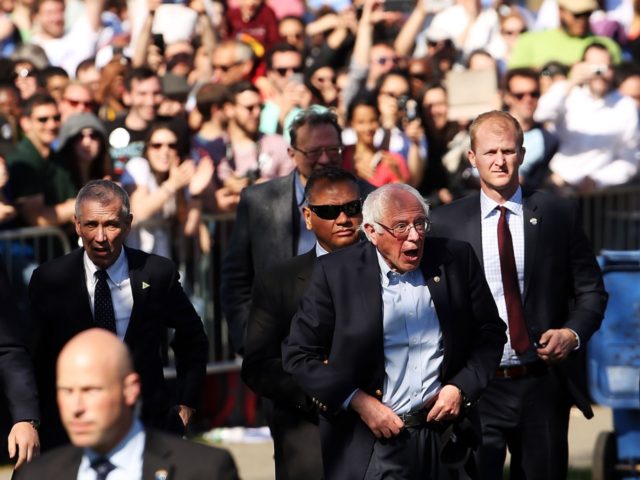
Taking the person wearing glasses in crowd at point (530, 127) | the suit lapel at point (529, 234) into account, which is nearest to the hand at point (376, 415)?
the suit lapel at point (529, 234)

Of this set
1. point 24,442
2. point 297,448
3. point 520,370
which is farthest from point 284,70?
point 24,442

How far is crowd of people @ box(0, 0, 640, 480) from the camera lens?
22.4 ft

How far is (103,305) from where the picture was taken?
728 centimetres

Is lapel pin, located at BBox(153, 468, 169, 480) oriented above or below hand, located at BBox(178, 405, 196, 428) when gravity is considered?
above

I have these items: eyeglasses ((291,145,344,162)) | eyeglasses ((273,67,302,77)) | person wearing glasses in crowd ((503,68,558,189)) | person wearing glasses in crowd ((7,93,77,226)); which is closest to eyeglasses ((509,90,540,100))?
person wearing glasses in crowd ((503,68,558,189))

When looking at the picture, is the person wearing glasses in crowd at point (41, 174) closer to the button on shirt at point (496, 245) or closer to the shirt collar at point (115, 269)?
the shirt collar at point (115, 269)

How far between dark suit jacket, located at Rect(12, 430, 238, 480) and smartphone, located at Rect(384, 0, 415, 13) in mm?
12651

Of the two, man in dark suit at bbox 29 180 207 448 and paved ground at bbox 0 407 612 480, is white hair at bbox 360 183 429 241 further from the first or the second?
paved ground at bbox 0 407 612 480

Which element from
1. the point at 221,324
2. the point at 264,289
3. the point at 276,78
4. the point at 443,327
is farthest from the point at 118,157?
the point at 443,327

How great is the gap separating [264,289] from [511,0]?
10.4m

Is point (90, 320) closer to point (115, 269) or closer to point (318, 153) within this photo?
point (115, 269)

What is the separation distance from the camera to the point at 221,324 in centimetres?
1177

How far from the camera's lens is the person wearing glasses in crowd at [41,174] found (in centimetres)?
1046

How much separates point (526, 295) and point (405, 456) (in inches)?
51.1
